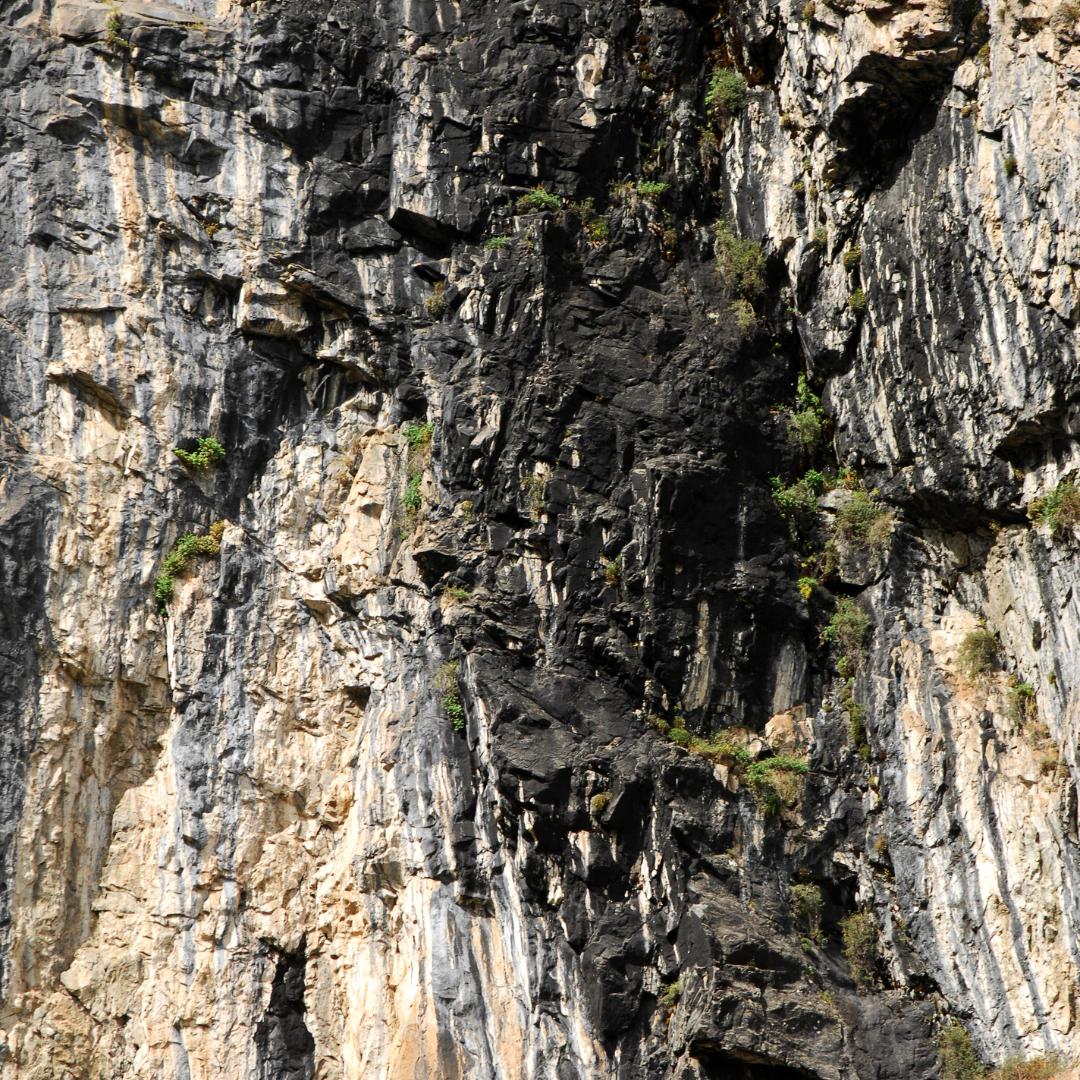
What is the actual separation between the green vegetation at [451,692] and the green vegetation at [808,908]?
363 centimetres

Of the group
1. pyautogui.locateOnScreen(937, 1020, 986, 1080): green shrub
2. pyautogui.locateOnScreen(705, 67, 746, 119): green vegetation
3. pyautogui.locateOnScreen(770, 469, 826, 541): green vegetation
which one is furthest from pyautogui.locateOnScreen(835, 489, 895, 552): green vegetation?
pyautogui.locateOnScreen(705, 67, 746, 119): green vegetation

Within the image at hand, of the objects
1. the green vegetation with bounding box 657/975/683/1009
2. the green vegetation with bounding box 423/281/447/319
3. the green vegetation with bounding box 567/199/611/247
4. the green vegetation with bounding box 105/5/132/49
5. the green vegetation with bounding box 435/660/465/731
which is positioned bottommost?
the green vegetation with bounding box 657/975/683/1009

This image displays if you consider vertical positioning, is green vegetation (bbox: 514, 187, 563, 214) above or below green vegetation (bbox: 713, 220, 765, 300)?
above

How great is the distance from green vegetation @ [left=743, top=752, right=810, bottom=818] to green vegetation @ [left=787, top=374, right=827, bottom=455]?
360 centimetres

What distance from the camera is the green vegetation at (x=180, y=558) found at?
527 inches

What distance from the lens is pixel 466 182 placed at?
47.7ft

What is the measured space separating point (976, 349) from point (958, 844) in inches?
189

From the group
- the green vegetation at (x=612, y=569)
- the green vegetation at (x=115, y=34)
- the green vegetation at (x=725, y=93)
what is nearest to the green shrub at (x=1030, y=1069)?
the green vegetation at (x=612, y=569)

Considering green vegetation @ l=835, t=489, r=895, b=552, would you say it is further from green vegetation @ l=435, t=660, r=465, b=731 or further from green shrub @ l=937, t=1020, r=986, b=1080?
green shrub @ l=937, t=1020, r=986, b=1080

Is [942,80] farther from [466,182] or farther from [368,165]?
[368,165]

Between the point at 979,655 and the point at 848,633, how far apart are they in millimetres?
1341

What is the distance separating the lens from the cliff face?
11.4m

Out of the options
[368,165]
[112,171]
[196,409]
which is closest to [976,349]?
[368,165]

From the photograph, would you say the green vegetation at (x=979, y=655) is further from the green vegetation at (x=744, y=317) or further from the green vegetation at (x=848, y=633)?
the green vegetation at (x=744, y=317)
